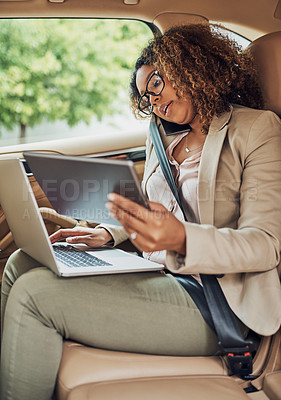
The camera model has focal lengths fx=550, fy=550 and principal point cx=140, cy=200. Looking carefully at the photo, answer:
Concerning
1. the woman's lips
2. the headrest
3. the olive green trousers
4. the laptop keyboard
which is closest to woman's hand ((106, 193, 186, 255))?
the olive green trousers

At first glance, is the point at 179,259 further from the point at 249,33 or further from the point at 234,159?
the point at 249,33

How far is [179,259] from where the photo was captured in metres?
1.32

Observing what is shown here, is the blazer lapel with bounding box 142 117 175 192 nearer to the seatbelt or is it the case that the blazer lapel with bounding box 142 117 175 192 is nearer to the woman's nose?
the woman's nose

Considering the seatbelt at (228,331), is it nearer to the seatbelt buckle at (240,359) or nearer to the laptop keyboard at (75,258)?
the seatbelt buckle at (240,359)

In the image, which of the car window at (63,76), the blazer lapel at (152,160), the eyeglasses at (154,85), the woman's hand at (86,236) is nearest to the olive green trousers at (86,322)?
the woman's hand at (86,236)

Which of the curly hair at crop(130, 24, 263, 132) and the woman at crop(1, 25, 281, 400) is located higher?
the curly hair at crop(130, 24, 263, 132)

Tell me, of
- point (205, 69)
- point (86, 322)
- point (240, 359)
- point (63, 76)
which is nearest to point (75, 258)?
point (86, 322)

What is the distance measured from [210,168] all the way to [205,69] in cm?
35

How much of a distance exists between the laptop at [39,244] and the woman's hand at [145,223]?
0.24 m

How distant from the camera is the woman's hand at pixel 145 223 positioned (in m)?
1.22

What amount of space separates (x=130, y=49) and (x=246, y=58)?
17.4 feet

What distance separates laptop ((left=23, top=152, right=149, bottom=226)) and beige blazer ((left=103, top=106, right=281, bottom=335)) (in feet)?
0.65

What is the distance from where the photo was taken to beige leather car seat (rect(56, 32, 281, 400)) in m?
1.27

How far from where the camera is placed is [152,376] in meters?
1.37
